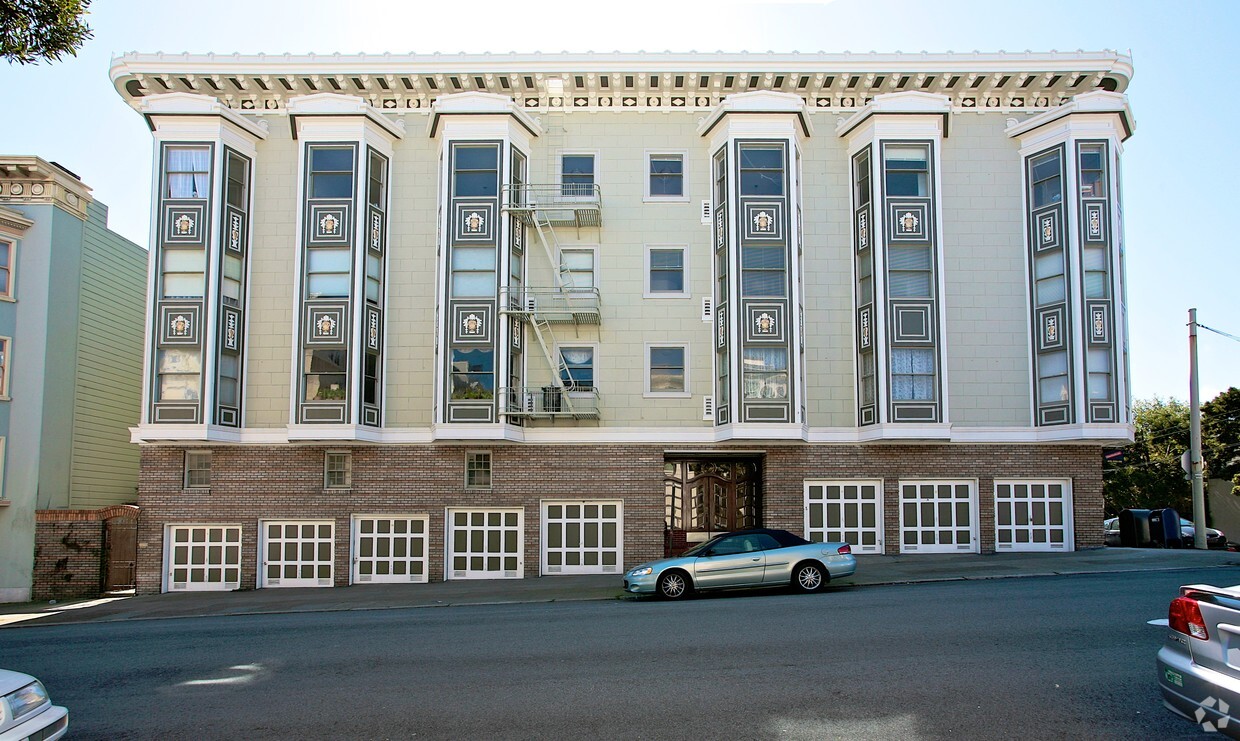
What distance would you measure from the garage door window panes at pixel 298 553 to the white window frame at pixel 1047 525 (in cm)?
1738

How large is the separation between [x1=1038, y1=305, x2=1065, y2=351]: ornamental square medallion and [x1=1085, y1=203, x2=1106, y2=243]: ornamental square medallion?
6.28 ft

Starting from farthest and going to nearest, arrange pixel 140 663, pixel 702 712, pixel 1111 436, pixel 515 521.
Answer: pixel 515 521, pixel 1111 436, pixel 140 663, pixel 702 712

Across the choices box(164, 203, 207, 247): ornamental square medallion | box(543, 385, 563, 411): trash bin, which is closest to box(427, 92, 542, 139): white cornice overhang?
box(164, 203, 207, 247): ornamental square medallion

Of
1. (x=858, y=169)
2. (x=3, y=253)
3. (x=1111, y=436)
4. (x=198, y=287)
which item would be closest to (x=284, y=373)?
(x=198, y=287)

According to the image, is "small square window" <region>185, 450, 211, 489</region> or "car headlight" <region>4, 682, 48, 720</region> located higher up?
"small square window" <region>185, 450, 211, 489</region>

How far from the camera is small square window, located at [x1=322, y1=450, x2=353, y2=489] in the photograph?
925 inches

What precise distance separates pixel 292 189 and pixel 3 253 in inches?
313

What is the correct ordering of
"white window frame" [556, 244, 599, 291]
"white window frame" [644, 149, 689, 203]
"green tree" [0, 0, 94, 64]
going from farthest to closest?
"white window frame" [644, 149, 689, 203], "white window frame" [556, 244, 599, 291], "green tree" [0, 0, 94, 64]

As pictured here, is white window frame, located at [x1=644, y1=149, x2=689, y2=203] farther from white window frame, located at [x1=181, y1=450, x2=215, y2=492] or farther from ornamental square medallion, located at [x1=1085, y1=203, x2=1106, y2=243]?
white window frame, located at [x1=181, y1=450, x2=215, y2=492]

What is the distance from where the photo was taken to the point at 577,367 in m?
24.0

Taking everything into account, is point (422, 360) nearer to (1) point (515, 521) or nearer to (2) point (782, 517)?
(1) point (515, 521)

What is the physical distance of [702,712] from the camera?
26.1ft

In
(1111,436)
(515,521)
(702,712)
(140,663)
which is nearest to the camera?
(702,712)

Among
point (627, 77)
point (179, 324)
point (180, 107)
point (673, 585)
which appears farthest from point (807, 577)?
point (180, 107)
